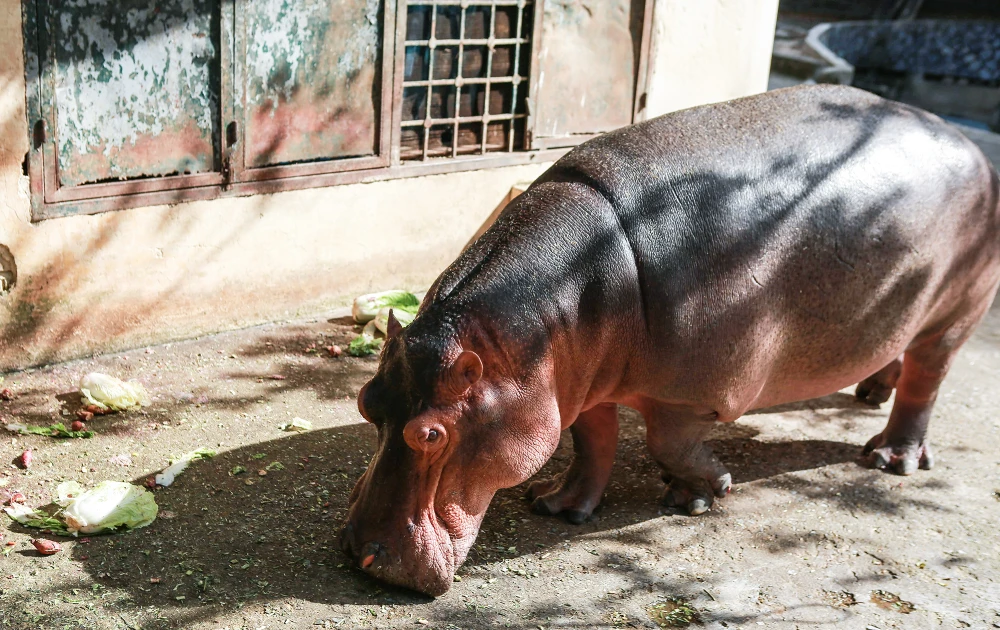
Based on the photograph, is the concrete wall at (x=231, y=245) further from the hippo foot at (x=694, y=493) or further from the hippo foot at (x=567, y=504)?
the hippo foot at (x=694, y=493)

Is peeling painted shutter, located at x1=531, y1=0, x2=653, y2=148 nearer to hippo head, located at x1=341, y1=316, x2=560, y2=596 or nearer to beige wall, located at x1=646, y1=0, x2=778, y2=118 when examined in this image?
beige wall, located at x1=646, y1=0, x2=778, y2=118

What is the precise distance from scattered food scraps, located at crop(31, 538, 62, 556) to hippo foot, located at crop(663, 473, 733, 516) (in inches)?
98.4

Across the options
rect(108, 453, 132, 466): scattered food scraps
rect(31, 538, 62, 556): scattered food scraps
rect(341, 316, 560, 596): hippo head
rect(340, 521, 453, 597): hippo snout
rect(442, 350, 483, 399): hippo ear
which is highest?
rect(442, 350, 483, 399): hippo ear

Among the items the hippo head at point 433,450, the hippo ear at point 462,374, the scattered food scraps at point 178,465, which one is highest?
the hippo ear at point 462,374

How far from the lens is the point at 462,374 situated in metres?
3.68

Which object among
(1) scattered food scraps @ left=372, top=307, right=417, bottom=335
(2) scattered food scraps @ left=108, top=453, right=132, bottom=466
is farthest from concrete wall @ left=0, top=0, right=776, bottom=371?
(2) scattered food scraps @ left=108, top=453, right=132, bottom=466

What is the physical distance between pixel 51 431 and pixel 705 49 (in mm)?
5214

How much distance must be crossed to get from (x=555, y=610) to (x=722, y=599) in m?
0.67

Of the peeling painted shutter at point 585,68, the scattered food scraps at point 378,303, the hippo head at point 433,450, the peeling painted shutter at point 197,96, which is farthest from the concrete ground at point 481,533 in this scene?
the peeling painted shutter at point 585,68

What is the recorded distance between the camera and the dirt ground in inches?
154

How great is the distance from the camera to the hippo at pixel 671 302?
150 inches

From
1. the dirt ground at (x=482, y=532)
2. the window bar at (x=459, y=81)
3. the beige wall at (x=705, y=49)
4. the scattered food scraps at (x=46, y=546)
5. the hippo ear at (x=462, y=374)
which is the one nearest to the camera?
the hippo ear at (x=462, y=374)

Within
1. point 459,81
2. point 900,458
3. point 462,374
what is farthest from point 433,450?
point 459,81

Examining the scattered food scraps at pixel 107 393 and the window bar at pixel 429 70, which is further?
the window bar at pixel 429 70
